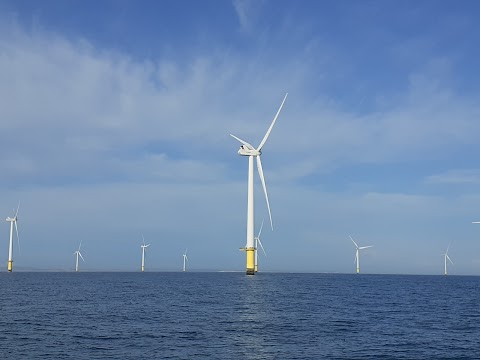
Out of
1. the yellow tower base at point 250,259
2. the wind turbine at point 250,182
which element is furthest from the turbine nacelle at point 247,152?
the yellow tower base at point 250,259

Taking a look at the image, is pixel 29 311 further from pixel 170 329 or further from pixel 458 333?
pixel 458 333

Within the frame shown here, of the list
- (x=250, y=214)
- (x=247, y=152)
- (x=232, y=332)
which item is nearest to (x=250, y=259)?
(x=250, y=214)

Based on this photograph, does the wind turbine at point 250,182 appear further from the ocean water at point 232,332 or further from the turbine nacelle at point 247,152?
the ocean water at point 232,332

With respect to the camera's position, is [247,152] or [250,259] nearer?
[247,152]

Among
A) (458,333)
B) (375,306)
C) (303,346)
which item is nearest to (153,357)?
(303,346)

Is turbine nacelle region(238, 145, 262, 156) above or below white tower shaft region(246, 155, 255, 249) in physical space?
above

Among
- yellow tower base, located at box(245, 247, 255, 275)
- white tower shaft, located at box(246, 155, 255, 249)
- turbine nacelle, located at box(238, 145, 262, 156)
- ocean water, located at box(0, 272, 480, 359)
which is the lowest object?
ocean water, located at box(0, 272, 480, 359)

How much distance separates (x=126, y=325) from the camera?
5538cm

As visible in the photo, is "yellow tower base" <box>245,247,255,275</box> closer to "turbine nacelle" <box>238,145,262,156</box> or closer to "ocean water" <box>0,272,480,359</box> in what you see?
"turbine nacelle" <box>238,145,262,156</box>

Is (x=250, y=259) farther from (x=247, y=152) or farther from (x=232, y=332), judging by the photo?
(x=232, y=332)

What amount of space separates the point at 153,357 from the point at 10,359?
9.50 meters

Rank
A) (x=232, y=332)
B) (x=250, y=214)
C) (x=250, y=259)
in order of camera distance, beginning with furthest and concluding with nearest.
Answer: (x=250, y=259), (x=250, y=214), (x=232, y=332)

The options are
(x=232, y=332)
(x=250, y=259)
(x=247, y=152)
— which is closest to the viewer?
(x=232, y=332)

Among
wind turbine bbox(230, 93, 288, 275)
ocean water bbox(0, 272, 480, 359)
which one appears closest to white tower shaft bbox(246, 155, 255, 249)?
wind turbine bbox(230, 93, 288, 275)
